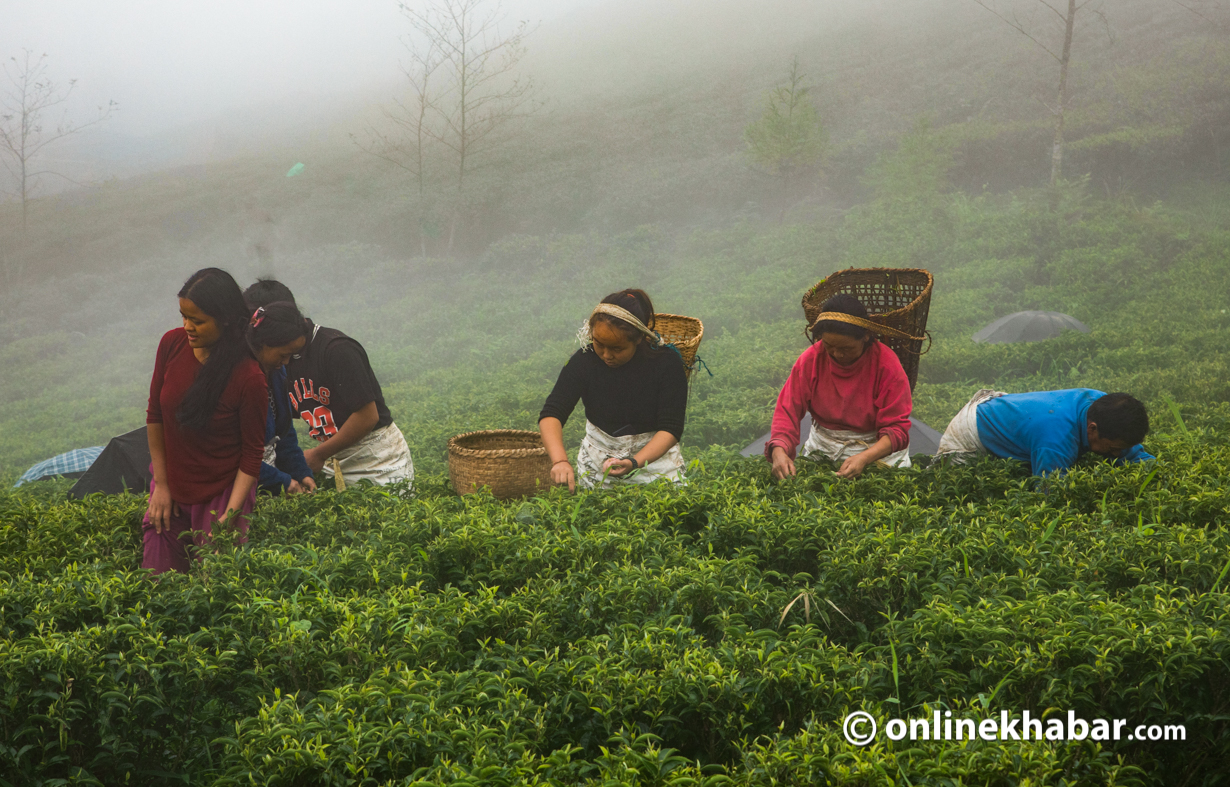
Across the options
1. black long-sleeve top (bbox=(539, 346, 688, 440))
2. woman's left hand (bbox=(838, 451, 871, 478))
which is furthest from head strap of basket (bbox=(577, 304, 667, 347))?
woman's left hand (bbox=(838, 451, 871, 478))

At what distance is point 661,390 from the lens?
417cm

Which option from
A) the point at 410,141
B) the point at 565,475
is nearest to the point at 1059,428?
the point at 565,475

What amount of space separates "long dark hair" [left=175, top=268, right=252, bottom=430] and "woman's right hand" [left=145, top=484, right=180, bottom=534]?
35 cm

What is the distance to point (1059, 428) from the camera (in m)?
4.14

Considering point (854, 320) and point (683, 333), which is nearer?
point (854, 320)

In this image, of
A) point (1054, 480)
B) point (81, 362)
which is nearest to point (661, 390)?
point (1054, 480)

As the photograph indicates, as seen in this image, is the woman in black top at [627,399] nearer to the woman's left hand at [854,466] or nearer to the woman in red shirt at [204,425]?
the woman's left hand at [854,466]

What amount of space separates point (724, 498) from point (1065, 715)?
1.63m

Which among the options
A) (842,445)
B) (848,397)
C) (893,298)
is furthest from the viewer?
(893,298)

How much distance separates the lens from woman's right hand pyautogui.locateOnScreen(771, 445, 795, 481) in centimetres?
414

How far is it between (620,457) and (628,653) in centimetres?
198

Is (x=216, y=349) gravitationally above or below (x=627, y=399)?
above

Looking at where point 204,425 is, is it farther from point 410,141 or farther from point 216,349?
point 410,141

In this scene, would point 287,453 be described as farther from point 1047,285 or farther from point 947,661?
point 1047,285
